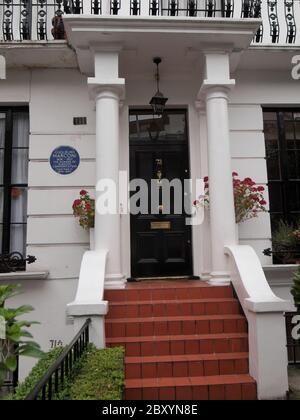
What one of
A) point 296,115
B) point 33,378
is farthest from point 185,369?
point 296,115

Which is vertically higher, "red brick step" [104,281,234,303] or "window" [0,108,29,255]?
"window" [0,108,29,255]

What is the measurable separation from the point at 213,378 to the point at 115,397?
1776 millimetres

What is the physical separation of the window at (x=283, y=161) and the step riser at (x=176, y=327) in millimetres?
2909

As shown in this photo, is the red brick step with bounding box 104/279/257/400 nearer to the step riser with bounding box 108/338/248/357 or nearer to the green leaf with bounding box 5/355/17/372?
the step riser with bounding box 108/338/248/357

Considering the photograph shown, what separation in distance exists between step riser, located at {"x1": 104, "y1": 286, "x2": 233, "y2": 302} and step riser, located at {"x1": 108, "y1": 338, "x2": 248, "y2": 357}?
2.77ft

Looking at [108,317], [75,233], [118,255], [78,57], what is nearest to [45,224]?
[75,233]

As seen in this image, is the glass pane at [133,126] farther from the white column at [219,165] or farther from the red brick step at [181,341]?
the red brick step at [181,341]

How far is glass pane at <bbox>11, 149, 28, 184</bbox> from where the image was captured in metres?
7.54

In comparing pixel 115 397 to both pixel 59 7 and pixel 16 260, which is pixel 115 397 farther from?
pixel 59 7

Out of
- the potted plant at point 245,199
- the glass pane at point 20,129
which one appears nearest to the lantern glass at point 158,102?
the potted plant at point 245,199

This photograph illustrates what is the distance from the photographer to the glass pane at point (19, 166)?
7.54 m

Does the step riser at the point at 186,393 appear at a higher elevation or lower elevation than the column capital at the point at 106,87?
lower

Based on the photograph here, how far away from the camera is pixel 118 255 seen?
623 cm
